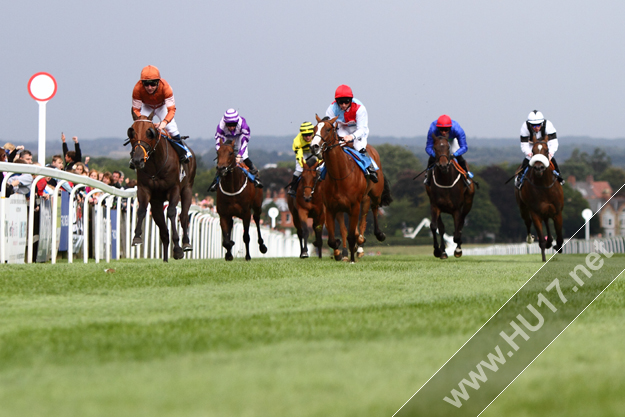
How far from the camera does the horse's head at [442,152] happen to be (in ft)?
46.4

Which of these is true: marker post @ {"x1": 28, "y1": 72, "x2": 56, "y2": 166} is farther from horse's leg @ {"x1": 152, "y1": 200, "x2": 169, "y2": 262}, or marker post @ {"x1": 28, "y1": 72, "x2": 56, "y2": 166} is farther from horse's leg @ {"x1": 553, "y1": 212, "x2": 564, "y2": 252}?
horse's leg @ {"x1": 553, "y1": 212, "x2": 564, "y2": 252}

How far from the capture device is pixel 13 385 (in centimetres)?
305

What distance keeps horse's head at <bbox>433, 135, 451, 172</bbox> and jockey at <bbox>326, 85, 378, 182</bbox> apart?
72.3 inches

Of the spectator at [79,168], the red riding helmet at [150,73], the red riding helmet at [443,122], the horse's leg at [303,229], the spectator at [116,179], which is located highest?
the red riding helmet at [150,73]

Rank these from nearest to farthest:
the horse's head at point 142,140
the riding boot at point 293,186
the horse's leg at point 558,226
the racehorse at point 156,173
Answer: the horse's head at point 142,140 → the racehorse at point 156,173 → the horse's leg at point 558,226 → the riding boot at point 293,186

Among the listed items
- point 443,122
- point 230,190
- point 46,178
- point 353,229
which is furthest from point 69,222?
point 443,122

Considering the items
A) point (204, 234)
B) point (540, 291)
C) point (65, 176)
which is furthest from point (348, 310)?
point (204, 234)

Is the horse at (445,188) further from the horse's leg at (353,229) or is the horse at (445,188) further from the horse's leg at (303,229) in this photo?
the horse's leg at (353,229)

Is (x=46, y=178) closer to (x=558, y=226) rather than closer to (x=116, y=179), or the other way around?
(x=116, y=179)

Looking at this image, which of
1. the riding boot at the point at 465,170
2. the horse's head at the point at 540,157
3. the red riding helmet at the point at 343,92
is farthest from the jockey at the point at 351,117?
the horse's head at the point at 540,157

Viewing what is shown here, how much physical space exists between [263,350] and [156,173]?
8.50m

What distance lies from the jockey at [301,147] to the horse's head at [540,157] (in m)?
3.63

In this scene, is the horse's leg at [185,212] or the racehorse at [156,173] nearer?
the racehorse at [156,173]

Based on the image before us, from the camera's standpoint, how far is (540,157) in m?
13.8
